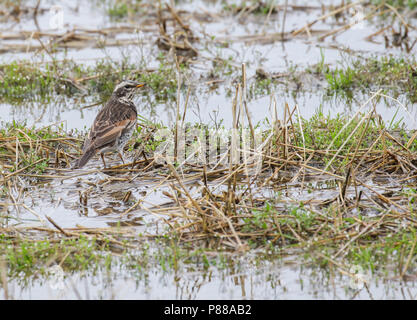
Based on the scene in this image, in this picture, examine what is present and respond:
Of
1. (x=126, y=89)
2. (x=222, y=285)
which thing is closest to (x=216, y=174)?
(x=126, y=89)

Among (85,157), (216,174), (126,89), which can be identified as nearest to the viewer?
(216,174)

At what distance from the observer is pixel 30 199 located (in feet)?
26.0

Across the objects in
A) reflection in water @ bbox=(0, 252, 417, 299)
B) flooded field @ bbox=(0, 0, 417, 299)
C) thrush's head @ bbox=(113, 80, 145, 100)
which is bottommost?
reflection in water @ bbox=(0, 252, 417, 299)

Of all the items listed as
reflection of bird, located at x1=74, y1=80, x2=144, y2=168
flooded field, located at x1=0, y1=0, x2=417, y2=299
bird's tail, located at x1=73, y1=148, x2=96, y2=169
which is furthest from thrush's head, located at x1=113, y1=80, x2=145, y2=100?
bird's tail, located at x1=73, y1=148, x2=96, y2=169

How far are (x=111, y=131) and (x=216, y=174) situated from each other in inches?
60.3

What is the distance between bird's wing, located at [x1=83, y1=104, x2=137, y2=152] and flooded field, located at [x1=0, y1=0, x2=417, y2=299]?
1.32 ft

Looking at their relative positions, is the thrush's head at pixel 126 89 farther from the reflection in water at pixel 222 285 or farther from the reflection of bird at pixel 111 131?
the reflection in water at pixel 222 285

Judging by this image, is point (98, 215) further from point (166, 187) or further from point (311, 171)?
point (311, 171)

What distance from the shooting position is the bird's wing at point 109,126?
8.48m

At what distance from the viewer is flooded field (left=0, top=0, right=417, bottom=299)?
232 inches

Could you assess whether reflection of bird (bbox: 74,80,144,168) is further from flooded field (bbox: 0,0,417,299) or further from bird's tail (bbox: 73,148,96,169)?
flooded field (bbox: 0,0,417,299)

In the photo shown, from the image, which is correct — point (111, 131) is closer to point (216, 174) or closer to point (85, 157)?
point (85, 157)

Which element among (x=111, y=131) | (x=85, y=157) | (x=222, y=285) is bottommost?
(x=222, y=285)

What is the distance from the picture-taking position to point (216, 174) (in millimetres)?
8203
